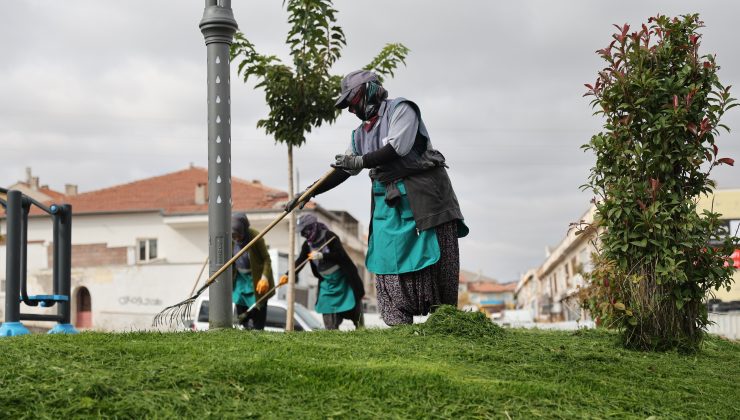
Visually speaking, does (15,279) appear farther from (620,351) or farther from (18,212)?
(620,351)

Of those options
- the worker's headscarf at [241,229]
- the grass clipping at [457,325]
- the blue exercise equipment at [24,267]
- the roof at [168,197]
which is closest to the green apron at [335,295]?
the worker's headscarf at [241,229]

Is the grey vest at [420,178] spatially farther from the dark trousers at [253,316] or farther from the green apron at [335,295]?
the dark trousers at [253,316]

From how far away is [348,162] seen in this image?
285 inches

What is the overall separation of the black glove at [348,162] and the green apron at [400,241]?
283mm

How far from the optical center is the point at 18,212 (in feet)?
26.4

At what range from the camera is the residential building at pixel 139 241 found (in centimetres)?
6028

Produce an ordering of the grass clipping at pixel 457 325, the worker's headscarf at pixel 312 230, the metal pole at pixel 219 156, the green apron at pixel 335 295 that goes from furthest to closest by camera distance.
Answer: the worker's headscarf at pixel 312 230 < the green apron at pixel 335 295 < the metal pole at pixel 219 156 < the grass clipping at pixel 457 325

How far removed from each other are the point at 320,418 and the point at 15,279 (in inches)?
192

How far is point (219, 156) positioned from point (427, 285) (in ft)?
6.37

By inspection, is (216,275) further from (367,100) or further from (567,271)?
(567,271)

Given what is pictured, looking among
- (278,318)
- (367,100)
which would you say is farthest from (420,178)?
(278,318)

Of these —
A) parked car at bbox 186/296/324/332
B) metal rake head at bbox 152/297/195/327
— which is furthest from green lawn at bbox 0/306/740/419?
parked car at bbox 186/296/324/332

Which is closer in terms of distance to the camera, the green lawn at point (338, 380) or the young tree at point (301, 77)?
the green lawn at point (338, 380)

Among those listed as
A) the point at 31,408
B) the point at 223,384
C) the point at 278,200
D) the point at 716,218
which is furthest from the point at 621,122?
the point at 278,200
